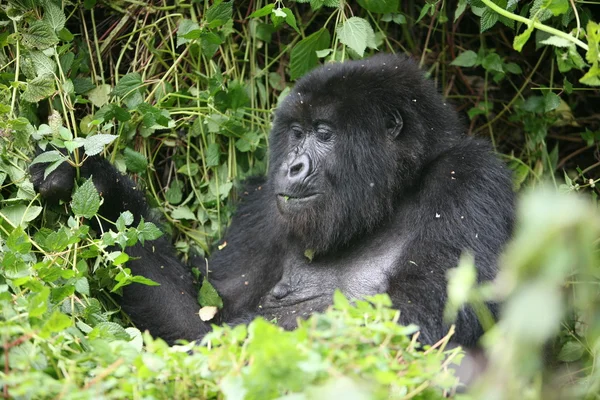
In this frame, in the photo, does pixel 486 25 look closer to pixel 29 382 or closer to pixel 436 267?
pixel 436 267

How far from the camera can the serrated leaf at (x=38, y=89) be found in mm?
4145

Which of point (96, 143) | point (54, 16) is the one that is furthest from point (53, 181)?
point (54, 16)

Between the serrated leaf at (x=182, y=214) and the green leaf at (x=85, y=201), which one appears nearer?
the green leaf at (x=85, y=201)

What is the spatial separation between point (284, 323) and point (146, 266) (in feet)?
2.87

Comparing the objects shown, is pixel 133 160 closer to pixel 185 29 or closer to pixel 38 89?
pixel 38 89

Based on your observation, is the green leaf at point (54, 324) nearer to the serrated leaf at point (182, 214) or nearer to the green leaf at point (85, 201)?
the green leaf at point (85, 201)

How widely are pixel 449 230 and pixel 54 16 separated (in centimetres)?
242

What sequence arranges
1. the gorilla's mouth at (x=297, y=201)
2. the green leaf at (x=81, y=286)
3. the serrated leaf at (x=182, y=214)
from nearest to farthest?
the green leaf at (x=81, y=286), the gorilla's mouth at (x=297, y=201), the serrated leaf at (x=182, y=214)

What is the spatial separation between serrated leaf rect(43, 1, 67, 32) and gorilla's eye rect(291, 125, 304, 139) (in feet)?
4.54

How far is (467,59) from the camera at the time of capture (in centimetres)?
514

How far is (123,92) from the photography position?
466 cm

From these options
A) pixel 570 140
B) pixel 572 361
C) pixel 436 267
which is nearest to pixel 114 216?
pixel 436 267

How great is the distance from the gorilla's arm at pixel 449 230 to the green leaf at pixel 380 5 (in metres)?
1.14

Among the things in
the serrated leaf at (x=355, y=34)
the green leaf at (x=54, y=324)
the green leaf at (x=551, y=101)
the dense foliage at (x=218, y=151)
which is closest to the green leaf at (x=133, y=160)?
the dense foliage at (x=218, y=151)
